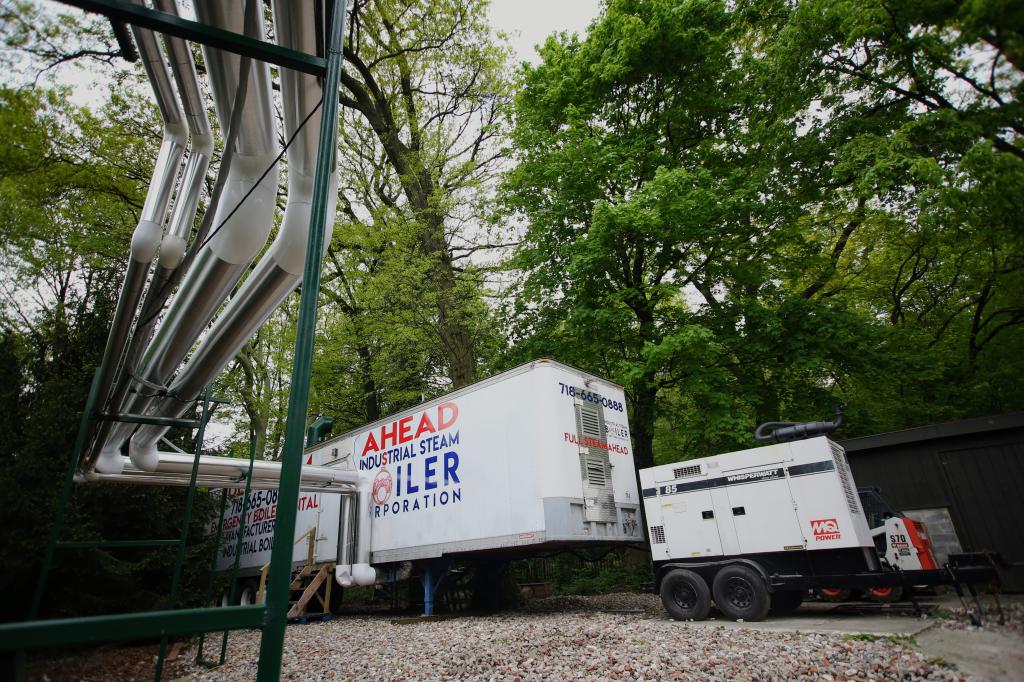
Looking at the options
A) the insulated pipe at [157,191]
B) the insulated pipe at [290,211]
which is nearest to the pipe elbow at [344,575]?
the insulated pipe at [290,211]

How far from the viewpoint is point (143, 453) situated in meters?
7.05

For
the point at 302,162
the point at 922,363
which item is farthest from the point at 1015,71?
the point at 922,363

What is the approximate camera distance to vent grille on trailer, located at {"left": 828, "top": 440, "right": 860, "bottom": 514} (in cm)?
650

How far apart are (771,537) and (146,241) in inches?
304

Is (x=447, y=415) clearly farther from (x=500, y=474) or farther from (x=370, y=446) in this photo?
(x=370, y=446)

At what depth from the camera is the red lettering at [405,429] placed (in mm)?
9523

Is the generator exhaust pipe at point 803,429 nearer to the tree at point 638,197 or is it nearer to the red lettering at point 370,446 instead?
the tree at point 638,197

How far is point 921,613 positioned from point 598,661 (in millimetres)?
4421

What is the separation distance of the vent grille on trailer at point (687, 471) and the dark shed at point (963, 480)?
4.73 meters

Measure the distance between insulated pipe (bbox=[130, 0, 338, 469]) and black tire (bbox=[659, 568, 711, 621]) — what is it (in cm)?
656

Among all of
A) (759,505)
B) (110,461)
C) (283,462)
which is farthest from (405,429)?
(283,462)

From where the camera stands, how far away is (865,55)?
19.0ft

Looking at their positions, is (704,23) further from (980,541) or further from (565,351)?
(980,541)

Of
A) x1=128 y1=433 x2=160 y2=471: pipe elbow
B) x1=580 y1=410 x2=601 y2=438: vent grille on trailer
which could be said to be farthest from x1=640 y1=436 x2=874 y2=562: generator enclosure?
x1=128 y1=433 x2=160 y2=471: pipe elbow
